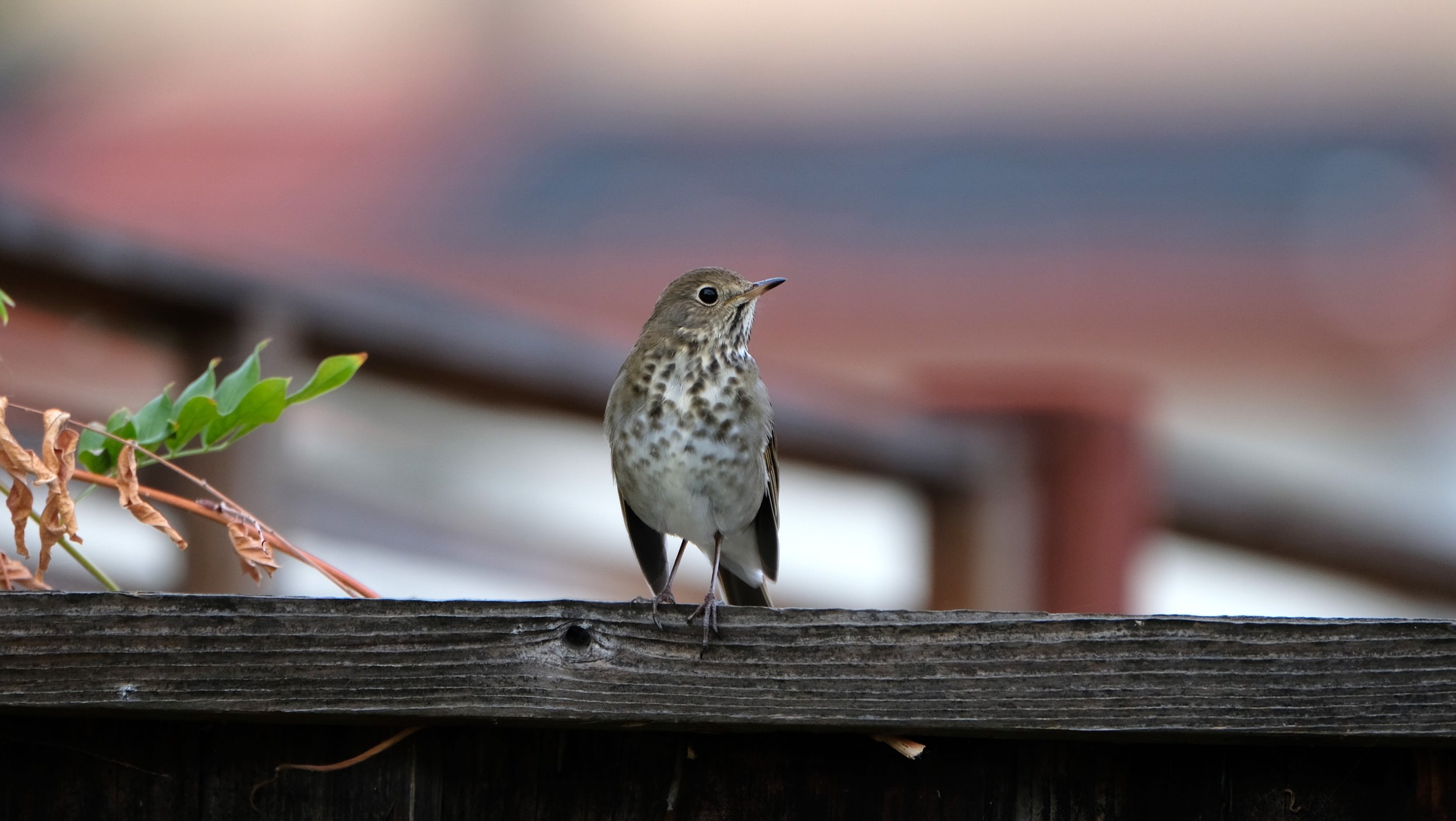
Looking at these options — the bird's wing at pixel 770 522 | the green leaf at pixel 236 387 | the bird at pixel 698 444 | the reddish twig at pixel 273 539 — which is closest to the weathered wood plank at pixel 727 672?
the reddish twig at pixel 273 539

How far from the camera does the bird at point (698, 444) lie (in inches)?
120

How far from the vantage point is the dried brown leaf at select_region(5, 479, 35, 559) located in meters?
1.70

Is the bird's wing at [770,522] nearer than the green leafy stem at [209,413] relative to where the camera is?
No

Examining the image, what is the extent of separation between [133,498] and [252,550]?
17cm

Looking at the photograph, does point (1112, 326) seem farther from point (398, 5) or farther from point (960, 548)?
point (960, 548)

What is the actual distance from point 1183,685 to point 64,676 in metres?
1.22

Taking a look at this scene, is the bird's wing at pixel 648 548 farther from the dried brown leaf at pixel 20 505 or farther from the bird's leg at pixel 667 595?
the dried brown leaf at pixel 20 505

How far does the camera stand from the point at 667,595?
9.12 ft

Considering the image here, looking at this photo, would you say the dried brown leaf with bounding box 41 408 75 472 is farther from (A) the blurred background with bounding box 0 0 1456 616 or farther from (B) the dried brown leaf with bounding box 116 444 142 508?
(A) the blurred background with bounding box 0 0 1456 616

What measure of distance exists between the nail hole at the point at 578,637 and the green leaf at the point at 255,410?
1.53 feet

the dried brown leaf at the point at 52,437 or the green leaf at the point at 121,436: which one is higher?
the green leaf at the point at 121,436

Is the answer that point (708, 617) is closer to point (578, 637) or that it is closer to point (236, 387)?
point (578, 637)

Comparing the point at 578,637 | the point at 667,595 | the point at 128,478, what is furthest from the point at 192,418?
the point at 667,595

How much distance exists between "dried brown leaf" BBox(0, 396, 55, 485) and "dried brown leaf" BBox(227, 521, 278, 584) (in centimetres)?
23
